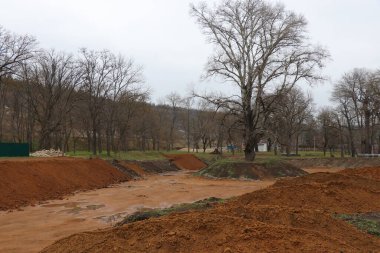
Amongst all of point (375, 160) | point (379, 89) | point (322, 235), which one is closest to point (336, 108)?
point (379, 89)

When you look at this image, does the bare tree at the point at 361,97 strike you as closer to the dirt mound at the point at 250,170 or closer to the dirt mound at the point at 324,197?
the dirt mound at the point at 250,170

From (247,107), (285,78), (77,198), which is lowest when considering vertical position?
(77,198)

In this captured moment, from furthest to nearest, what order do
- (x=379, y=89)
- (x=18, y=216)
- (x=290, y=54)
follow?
(x=379, y=89) → (x=290, y=54) → (x=18, y=216)

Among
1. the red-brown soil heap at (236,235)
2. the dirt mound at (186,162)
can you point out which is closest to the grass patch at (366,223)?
the red-brown soil heap at (236,235)

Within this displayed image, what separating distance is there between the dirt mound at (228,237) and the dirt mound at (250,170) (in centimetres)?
2726

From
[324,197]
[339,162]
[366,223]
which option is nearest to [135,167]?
[339,162]

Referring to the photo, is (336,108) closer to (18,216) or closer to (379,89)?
(379,89)

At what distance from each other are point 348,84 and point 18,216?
65.4 meters

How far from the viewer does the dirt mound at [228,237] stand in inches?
262

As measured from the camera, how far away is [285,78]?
4009 centimetres

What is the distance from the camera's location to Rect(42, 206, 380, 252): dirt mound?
666 centimetres

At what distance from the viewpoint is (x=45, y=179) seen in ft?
87.1

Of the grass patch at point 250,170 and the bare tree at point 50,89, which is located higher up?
the bare tree at point 50,89

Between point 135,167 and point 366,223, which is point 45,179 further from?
point 366,223
